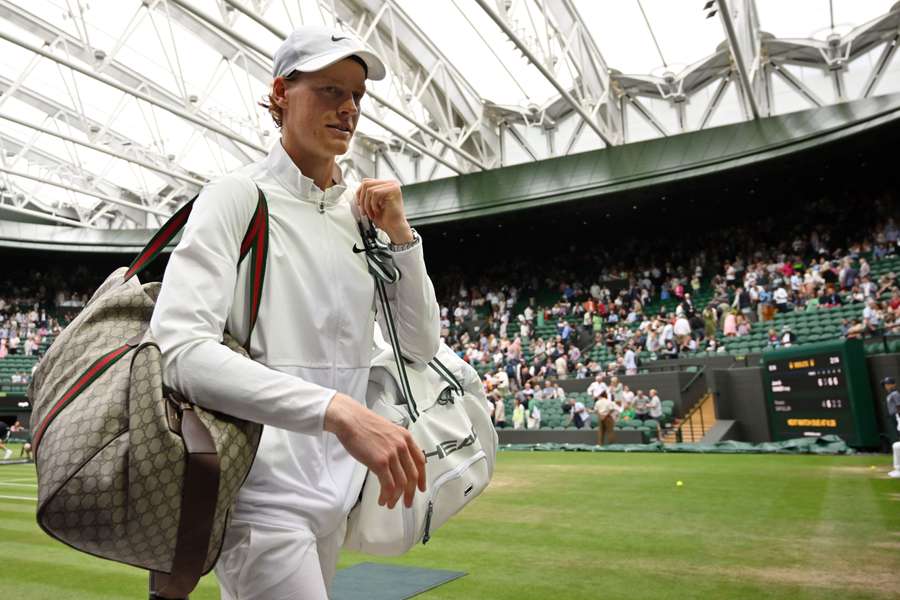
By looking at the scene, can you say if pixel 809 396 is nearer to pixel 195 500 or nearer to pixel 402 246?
pixel 402 246

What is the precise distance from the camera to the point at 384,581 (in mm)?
4305

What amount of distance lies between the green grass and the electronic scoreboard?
12.1 ft

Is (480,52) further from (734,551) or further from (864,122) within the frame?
(734,551)

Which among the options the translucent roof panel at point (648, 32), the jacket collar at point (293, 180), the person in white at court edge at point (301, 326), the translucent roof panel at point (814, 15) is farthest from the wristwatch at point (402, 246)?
the translucent roof panel at point (814, 15)

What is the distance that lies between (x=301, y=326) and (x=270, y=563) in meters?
0.47

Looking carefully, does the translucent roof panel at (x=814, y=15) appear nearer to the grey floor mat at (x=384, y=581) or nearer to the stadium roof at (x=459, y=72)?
the stadium roof at (x=459, y=72)

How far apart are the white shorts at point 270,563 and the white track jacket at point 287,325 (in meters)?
0.03

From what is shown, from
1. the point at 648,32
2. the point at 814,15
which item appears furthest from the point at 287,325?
the point at 814,15

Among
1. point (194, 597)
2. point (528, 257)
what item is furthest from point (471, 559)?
point (528, 257)

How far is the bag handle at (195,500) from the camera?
1173 mm

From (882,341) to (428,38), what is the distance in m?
15.3

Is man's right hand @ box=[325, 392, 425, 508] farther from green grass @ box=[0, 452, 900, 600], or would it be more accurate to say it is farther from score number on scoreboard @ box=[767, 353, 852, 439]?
score number on scoreboard @ box=[767, 353, 852, 439]

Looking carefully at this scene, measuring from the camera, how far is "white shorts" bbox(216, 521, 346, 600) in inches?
52.4

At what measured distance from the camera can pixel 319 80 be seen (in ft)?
5.19
